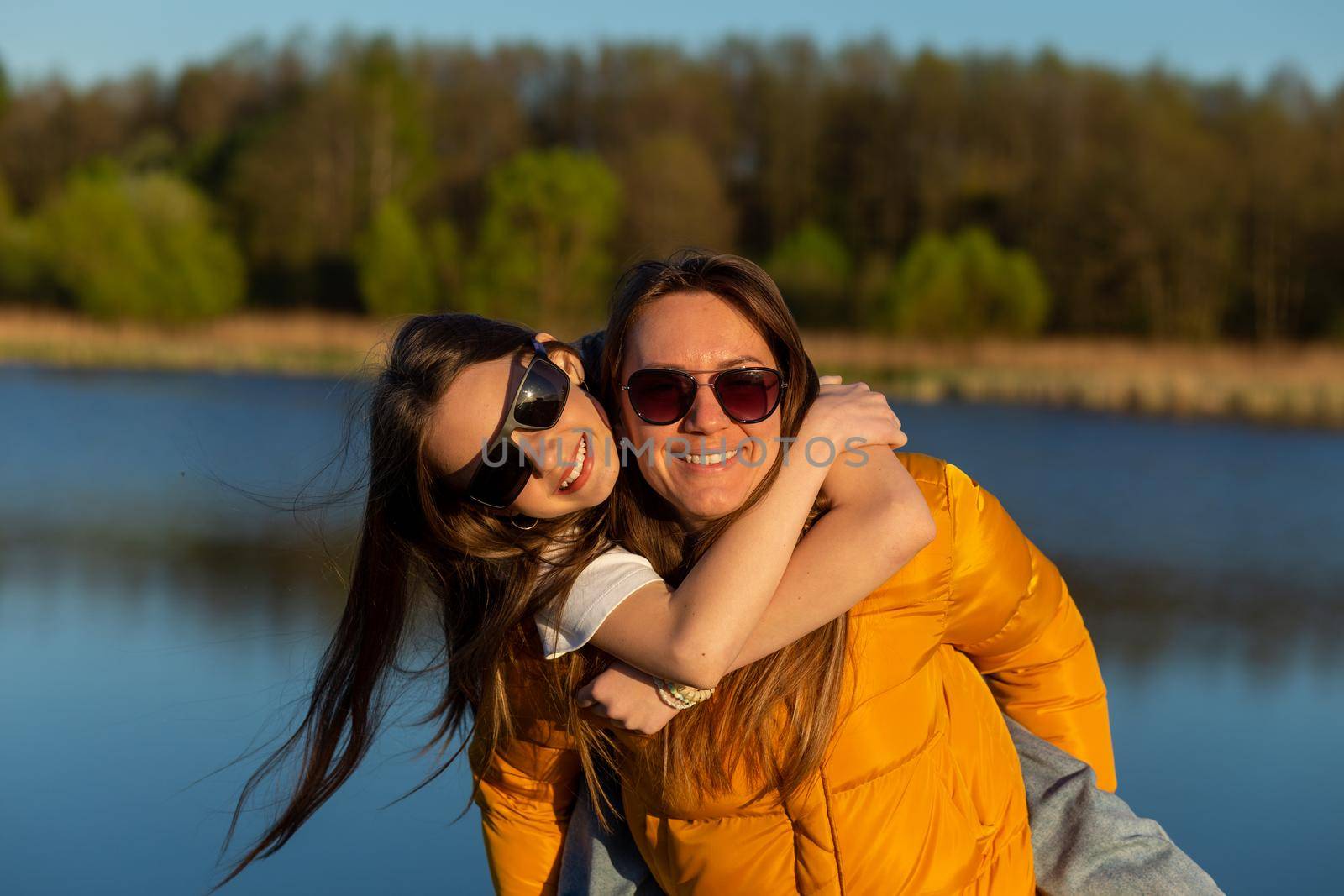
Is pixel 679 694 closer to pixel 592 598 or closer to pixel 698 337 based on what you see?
pixel 592 598

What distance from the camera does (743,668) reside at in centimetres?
202

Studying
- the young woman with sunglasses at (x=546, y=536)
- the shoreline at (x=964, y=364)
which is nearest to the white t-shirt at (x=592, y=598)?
the young woman with sunglasses at (x=546, y=536)

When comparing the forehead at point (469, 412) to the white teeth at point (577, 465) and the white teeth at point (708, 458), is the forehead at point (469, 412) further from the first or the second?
the white teeth at point (708, 458)

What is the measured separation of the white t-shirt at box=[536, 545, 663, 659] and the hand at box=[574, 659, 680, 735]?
70mm

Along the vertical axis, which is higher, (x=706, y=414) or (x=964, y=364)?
(x=706, y=414)

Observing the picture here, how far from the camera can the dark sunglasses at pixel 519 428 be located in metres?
2.05

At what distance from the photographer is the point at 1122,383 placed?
766 inches

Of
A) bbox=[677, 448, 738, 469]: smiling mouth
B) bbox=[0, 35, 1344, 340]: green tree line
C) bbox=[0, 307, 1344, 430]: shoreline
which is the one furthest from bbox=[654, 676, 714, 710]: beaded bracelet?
bbox=[0, 35, 1344, 340]: green tree line

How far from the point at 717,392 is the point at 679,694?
17.5 inches

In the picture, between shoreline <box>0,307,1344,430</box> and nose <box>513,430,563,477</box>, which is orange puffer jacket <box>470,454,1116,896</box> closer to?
nose <box>513,430,563,477</box>

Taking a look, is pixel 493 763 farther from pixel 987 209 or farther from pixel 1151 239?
pixel 987 209

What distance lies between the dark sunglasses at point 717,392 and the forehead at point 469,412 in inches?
8.5

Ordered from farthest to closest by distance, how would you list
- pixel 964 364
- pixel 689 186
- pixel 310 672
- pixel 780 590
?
1. pixel 689 186
2. pixel 964 364
3. pixel 310 672
4. pixel 780 590

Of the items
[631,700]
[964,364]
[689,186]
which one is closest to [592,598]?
[631,700]
